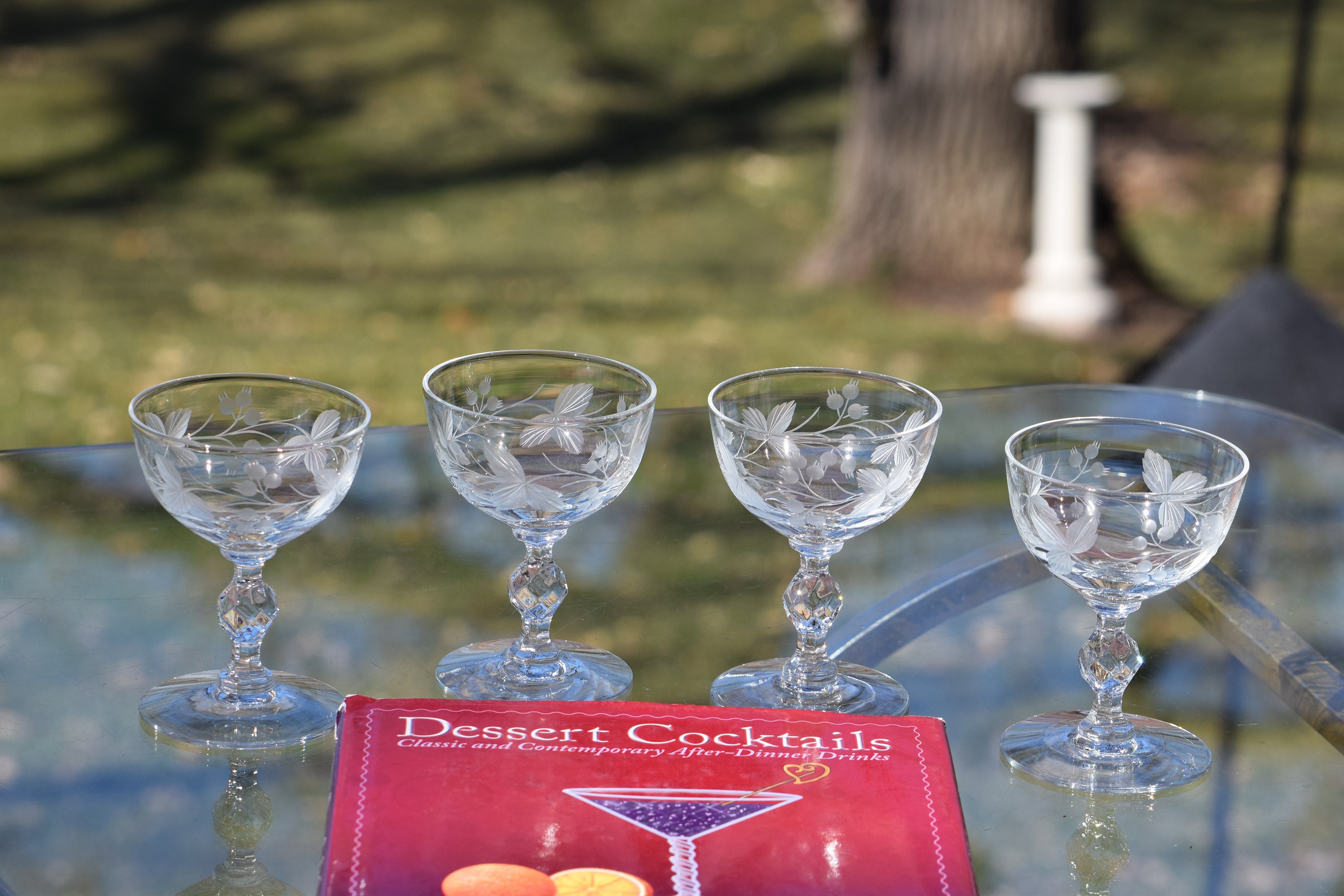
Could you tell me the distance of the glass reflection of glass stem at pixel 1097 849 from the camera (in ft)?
3.69

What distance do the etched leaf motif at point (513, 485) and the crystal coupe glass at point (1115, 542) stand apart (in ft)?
1.34

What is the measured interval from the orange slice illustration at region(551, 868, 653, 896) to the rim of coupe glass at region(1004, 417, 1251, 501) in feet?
1.53

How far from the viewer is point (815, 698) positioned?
1.34m

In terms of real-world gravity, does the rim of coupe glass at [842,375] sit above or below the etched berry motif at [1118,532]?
above

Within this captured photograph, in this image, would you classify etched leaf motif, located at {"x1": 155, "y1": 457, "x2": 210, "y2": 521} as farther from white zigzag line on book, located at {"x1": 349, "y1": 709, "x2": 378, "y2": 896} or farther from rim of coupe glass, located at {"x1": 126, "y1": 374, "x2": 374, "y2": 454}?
white zigzag line on book, located at {"x1": 349, "y1": 709, "x2": 378, "y2": 896}

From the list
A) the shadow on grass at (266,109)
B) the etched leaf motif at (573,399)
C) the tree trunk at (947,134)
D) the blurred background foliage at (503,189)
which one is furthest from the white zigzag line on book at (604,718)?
the shadow on grass at (266,109)

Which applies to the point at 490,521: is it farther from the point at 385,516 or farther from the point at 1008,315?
the point at 1008,315

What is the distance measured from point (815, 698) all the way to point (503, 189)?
584 cm

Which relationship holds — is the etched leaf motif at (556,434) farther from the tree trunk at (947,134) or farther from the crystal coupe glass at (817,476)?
the tree trunk at (947,134)

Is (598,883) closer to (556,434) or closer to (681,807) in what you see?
(681,807)

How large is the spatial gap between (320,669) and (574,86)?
274 inches

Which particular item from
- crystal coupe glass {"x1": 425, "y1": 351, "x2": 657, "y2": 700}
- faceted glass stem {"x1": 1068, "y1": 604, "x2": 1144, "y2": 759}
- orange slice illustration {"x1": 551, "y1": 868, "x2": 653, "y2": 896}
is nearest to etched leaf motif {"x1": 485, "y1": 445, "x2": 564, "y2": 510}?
crystal coupe glass {"x1": 425, "y1": 351, "x2": 657, "y2": 700}

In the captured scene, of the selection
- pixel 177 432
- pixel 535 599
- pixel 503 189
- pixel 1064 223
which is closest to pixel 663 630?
pixel 535 599

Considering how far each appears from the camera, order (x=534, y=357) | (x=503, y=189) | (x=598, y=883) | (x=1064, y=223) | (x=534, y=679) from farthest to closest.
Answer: (x=503, y=189) < (x=1064, y=223) < (x=534, y=357) < (x=534, y=679) < (x=598, y=883)
